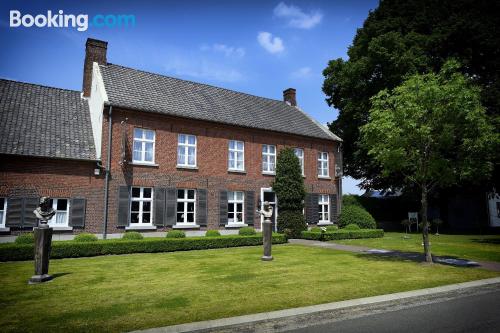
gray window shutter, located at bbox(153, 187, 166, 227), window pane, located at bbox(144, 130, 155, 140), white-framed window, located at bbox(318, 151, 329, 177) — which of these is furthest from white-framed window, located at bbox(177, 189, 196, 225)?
white-framed window, located at bbox(318, 151, 329, 177)

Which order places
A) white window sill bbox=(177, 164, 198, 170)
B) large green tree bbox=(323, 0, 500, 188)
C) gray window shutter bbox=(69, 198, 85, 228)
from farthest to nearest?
1. large green tree bbox=(323, 0, 500, 188)
2. white window sill bbox=(177, 164, 198, 170)
3. gray window shutter bbox=(69, 198, 85, 228)

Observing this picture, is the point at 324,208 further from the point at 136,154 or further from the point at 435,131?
the point at 435,131

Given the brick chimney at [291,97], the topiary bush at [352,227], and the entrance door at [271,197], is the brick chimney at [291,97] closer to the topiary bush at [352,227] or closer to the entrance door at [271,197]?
the entrance door at [271,197]

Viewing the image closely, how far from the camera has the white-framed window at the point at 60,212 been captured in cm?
1686

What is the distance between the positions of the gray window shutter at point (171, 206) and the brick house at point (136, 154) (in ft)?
0.19

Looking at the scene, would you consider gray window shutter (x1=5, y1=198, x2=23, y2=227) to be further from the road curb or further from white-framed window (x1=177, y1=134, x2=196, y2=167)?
the road curb

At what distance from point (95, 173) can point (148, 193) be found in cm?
300

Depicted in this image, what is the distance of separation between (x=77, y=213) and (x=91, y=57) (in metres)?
10.3

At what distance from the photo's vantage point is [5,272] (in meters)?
10.4

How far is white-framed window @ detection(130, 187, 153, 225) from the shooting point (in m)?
18.7

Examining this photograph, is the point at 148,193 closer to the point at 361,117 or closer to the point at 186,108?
the point at 186,108

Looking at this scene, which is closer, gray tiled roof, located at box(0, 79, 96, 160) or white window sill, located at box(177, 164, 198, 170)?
gray tiled roof, located at box(0, 79, 96, 160)

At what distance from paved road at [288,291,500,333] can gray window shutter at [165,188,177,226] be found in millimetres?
14579

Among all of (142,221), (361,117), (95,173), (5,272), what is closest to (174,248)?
(142,221)
